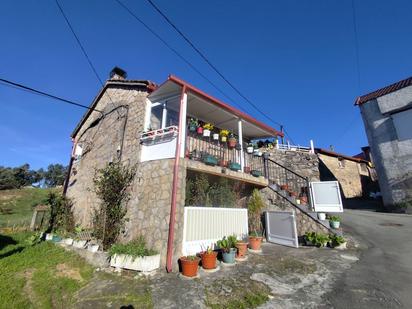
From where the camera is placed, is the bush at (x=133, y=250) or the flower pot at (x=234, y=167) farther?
the flower pot at (x=234, y=167)

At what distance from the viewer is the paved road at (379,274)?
3.69 metres

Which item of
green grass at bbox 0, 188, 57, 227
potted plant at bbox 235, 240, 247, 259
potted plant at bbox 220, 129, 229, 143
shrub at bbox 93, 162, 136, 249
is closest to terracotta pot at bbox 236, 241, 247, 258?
potted plant at bbox 235, 240, 247, 259

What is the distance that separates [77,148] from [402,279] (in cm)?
1360

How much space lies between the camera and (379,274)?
4.83 metres

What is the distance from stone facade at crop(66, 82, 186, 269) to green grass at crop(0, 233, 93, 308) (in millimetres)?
1520

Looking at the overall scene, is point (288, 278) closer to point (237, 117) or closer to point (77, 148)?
point (237, 117)

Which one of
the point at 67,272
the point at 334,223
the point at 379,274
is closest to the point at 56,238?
the point at 67,272

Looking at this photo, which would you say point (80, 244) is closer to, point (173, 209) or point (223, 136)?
point (173, 209)

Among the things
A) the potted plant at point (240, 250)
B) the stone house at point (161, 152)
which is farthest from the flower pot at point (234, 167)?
the potted plant at point (240, 250)

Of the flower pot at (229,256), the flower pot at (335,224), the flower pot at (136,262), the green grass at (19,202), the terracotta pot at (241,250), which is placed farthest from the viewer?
the green grass at (19,202)

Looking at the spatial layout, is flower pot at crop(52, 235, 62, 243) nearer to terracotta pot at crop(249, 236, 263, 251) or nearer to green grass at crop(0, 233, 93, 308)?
green grass at crop(0, 233, 93, 308)

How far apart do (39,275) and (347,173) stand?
76.4 ft

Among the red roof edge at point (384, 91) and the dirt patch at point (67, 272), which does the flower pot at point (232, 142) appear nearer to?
the dirt patch at point (67, 272)

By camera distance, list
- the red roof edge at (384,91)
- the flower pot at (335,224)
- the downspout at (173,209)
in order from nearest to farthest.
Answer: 1. the downspout at (173,209)
2. the flower pot at (335,224)
3. the red roof edge at (384,91)
